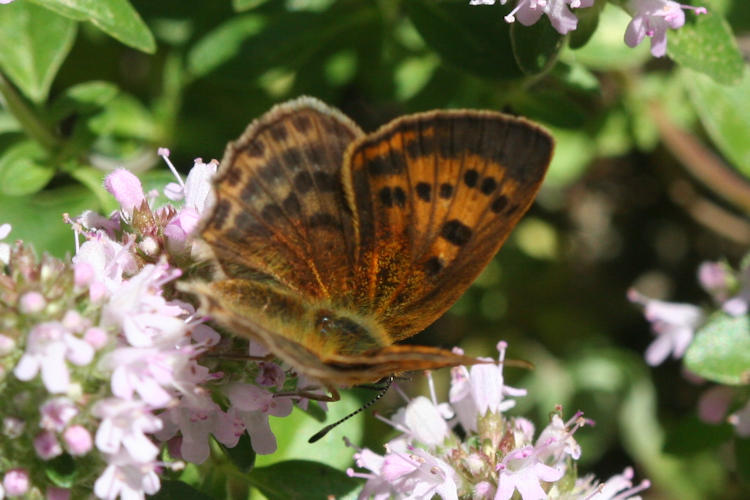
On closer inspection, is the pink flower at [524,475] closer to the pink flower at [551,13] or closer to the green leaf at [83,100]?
the pink flower at [551,13]

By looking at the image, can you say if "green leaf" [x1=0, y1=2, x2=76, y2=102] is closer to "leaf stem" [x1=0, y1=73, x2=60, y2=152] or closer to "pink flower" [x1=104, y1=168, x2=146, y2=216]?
"leaf stem" [x1=0, y1=73, x2=60, y2=152]

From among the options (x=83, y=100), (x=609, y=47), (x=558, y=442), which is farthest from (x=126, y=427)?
(x=609, y=47)

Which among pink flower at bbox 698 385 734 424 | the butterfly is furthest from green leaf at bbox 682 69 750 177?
the butterfly

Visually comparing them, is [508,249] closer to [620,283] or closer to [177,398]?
[620,283]

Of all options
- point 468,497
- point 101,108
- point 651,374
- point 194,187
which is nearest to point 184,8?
point 101,108

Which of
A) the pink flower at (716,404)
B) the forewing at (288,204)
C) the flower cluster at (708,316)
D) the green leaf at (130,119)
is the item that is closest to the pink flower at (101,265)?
the forewing at (288,204)

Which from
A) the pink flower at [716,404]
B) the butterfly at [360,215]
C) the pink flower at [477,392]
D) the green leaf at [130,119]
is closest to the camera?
the butterfly at [360,215]
